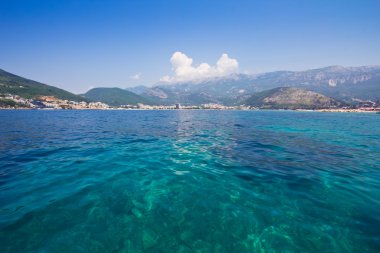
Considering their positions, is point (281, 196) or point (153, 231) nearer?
point (153, 231)

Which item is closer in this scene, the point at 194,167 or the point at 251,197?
the point at 251,197

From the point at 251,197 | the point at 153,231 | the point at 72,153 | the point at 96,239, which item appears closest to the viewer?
the point at 96,239

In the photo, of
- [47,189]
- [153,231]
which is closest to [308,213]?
[153,231]

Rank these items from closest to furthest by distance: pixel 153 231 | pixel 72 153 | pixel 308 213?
pixel 153 231
pixel 308 213
pixel 72 153

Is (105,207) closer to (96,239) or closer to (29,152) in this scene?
(96,239)

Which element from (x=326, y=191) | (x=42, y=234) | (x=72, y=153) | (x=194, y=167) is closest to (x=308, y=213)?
(x=326, y=191)

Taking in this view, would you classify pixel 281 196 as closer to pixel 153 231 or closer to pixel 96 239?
pixel 153 231

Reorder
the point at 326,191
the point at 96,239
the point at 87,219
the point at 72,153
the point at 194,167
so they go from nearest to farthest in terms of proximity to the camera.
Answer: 1. the point at 96,239
2. the point at 87,219
3. the point at 326,191
4. the point at 194,167
5. the point at 72,153

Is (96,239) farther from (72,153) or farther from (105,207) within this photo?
(72,153)

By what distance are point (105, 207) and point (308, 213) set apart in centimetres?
Answer: 1107

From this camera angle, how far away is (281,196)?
12.6 meters

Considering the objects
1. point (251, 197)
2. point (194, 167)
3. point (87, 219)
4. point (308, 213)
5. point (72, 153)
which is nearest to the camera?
point (87, 219)

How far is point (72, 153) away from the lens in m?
23.8

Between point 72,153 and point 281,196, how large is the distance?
2274 centimetres
